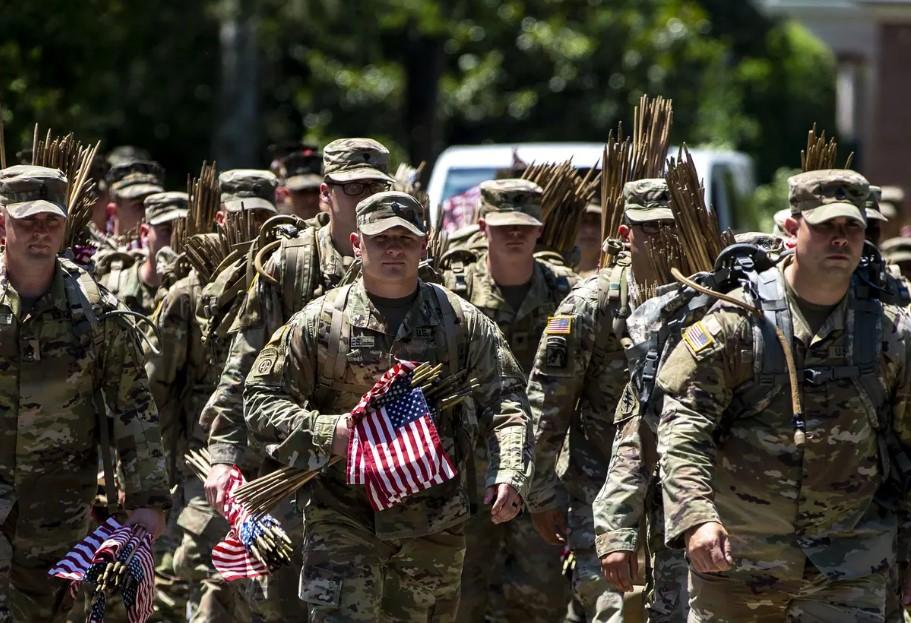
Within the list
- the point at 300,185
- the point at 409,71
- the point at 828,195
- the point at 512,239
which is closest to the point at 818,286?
the point at 828,195

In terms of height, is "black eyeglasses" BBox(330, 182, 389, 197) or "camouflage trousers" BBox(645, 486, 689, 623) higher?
"black eyeglasses" BBox(330, 182, 389, 197)

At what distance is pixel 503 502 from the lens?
6.88 m

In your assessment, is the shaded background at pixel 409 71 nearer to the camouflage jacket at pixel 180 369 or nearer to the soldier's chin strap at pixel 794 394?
the camouflage jacket at pixel 180 369

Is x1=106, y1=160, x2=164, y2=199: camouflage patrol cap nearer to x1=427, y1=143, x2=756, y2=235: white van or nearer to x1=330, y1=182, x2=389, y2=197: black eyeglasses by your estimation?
x1=427, y1=143, x2=756, y2=235: white van

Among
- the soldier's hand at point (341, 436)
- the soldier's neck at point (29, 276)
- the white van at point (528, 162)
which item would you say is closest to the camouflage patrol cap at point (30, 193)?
the soldier's neck at point (29, 276)

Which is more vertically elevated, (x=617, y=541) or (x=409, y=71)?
(x=409, y=71)

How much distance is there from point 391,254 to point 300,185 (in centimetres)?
365

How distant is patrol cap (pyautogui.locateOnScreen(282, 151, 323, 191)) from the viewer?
10.8 metres

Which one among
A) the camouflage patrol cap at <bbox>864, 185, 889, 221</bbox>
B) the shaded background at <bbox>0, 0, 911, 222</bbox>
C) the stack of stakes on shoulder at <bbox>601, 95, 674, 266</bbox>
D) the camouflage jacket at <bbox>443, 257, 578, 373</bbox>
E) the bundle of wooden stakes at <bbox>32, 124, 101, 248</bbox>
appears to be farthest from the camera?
the shaded background at <bbox>0, 0, 911, 222</bbox>

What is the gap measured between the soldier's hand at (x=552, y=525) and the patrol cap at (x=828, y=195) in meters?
2.41

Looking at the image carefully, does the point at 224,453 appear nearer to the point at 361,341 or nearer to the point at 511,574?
the point at 361,341

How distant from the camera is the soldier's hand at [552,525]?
328 inches

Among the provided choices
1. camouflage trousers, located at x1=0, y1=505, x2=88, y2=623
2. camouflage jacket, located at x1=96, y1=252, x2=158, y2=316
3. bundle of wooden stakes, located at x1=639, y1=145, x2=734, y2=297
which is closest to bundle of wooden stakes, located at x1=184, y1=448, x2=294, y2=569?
camouflage trousers, located at x1=0, y1=505, x2=88, y2=623

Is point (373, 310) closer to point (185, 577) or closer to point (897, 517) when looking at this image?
point (897, 517)
